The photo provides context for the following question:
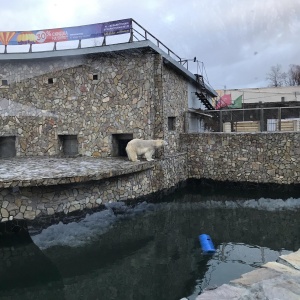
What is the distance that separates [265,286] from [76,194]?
630 cm

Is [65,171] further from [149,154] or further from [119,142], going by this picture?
[119,142]

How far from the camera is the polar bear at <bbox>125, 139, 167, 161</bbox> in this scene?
1180 centimetres

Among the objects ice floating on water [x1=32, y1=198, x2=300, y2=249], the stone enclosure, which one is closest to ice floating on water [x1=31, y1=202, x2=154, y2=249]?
ice floating on water [x1=32, y1=198, x2=300, y2=249]

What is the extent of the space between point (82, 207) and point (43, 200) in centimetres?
120

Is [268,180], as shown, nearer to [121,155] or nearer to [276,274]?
[121,155]

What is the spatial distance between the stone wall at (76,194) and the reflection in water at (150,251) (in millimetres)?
470

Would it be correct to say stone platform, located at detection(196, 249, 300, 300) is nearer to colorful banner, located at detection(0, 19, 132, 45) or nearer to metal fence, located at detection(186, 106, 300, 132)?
colorful banner, located at detection(0, 19, 132, 45)

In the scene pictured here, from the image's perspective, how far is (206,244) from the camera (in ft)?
26.4

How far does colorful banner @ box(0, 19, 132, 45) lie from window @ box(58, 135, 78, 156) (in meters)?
3.84

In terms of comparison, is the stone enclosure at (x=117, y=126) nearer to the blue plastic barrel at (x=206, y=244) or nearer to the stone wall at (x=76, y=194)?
the stone wall at (x=76, y=194)

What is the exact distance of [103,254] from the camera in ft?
25.6

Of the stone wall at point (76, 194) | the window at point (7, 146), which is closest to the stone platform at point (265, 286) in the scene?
the stone wall at point (76, 194)

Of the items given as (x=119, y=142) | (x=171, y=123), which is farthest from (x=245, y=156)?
(x=119, y=142)

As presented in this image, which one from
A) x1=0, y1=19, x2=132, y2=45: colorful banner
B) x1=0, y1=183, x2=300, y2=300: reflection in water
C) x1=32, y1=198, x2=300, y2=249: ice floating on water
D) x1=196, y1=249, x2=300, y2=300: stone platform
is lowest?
x1=0, y1=183, x2=300, y2=300: reflection in water
